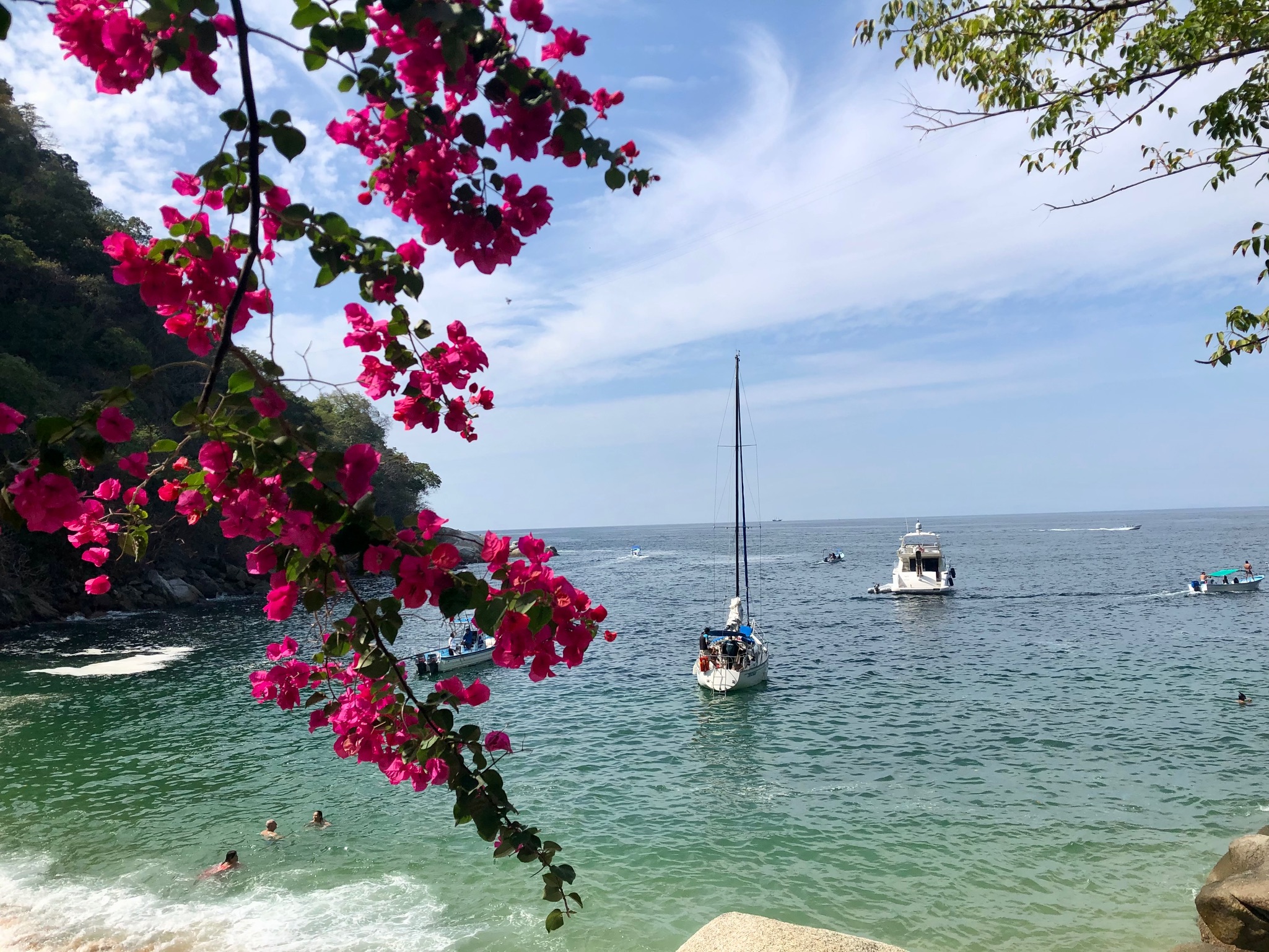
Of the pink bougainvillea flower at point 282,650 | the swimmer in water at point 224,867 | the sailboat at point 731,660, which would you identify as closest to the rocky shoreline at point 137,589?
the sailboat at point 731,660

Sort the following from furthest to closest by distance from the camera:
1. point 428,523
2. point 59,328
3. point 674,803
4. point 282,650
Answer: point 59,328 → point 674,803 → point 282,650 → point 428,523

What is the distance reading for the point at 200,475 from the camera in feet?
7.27

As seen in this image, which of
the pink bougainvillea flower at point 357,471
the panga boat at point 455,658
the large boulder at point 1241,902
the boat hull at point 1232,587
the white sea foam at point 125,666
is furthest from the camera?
the boat hull at point 1232,587

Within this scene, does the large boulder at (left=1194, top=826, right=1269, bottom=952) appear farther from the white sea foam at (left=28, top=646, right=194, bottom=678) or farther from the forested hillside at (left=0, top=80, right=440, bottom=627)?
the forested hillside at (left=0, top=80, right=440, bottom=627)

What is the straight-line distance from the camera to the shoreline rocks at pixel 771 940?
760 centimetres

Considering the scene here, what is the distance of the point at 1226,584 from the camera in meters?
48.9

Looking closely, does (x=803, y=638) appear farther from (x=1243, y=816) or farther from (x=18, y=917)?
(x=18, y=917)

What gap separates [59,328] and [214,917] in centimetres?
3989

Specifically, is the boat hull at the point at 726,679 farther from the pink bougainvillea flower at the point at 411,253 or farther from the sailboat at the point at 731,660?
the pink bougainvillea flower at the point at 411,253

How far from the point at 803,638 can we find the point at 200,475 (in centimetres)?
3879

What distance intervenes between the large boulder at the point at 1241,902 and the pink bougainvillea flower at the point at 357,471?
11374 millimetres

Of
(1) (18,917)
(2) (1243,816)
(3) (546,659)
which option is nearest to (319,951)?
(1) (18,917)

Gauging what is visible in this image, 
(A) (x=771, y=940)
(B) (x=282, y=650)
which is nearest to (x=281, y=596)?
(B) (x=282, y=650)

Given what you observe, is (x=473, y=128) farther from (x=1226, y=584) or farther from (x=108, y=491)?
(x=1226, y=584)
